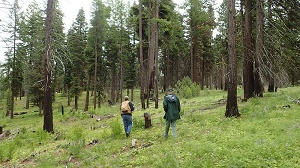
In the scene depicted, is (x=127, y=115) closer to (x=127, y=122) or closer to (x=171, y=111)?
(x=127, y=122)

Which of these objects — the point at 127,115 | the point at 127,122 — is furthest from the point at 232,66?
the point at 127,122

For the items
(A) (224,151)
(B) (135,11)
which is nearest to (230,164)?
(A) (224,151)

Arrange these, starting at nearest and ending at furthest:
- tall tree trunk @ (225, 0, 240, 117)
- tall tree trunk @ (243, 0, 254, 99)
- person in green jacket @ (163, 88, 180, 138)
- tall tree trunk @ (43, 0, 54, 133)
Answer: person in green jacket @ (163, 88, 180, 138) < tall tree trunk @ (225, 0, 240, 117) < tall tree trunk @ (43, 0, 54, 133) < tall tree trunk @ (243, 0, 254, 99)

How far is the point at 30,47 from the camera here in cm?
4353

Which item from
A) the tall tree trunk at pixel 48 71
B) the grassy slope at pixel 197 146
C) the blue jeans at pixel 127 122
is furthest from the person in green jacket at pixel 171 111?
the tall tree trunk at pixel 48 71

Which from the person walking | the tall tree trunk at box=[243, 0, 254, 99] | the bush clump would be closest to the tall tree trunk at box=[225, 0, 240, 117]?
the person walking

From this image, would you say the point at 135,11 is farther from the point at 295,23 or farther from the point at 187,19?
the point at 295,23

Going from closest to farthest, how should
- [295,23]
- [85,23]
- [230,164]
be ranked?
1. [230,164]
2. [295,23]
3. [85,23]

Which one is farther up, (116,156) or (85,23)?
(85,23)

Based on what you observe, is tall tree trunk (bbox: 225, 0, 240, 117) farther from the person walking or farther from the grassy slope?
the person walking

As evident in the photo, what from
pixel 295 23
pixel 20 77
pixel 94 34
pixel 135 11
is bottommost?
pixel 20 77

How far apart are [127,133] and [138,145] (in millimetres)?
1869

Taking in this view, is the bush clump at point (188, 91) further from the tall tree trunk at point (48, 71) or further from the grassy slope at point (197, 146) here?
the tall tree trunk at point (48, 71)

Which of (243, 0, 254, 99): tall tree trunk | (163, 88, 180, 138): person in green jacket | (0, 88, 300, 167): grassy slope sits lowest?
(0, 88, 300, 167): grassy slope
